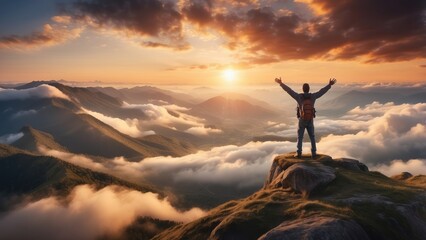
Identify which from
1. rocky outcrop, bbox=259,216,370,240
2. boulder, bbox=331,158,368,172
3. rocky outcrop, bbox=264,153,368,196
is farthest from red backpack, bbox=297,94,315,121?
rocky outcrop, bbox=259,216,370,240

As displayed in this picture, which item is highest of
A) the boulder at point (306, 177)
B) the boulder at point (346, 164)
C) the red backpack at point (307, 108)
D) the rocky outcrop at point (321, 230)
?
the red backpack at point (307, 108)

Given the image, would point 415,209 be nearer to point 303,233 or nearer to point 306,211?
point 306,211

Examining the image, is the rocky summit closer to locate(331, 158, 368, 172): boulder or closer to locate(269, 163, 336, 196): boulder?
locate(269, 163, 336, 196): boulder

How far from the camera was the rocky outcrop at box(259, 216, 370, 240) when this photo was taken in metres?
18.9

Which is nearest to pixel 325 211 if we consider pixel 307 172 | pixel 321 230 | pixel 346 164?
pixel 321 230

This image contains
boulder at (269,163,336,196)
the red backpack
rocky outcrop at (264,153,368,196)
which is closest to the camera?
boulder at (269,163,336,196)

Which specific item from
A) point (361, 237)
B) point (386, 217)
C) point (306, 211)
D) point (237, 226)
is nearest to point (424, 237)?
point (386, 217)

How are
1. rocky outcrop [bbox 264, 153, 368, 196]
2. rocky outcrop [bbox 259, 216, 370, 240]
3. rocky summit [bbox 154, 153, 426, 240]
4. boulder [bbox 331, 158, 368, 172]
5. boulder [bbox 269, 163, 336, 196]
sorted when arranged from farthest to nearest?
boulder [bbox 331, 158, 368, 172]
rocky outcrop [bbox 264, 153, 368, 196]
boulder [bbox 269, 163, 336, 196]
rocky summit [bbox 154, 153, 426, 240]
rocky outcrop [bbox 259, 216, 370, 240]

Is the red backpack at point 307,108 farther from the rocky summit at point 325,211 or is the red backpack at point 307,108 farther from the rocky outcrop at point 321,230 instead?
the rocky outcrop at point 321,230

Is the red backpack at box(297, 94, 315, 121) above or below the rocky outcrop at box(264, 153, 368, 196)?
above

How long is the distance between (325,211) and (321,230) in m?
4.63

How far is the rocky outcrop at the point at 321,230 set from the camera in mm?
18922

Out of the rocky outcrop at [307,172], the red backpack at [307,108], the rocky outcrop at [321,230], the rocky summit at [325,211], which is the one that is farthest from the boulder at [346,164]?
the rocky outcrop at [321,230]

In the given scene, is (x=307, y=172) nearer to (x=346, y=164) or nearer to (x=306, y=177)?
(x=306, y=177)
